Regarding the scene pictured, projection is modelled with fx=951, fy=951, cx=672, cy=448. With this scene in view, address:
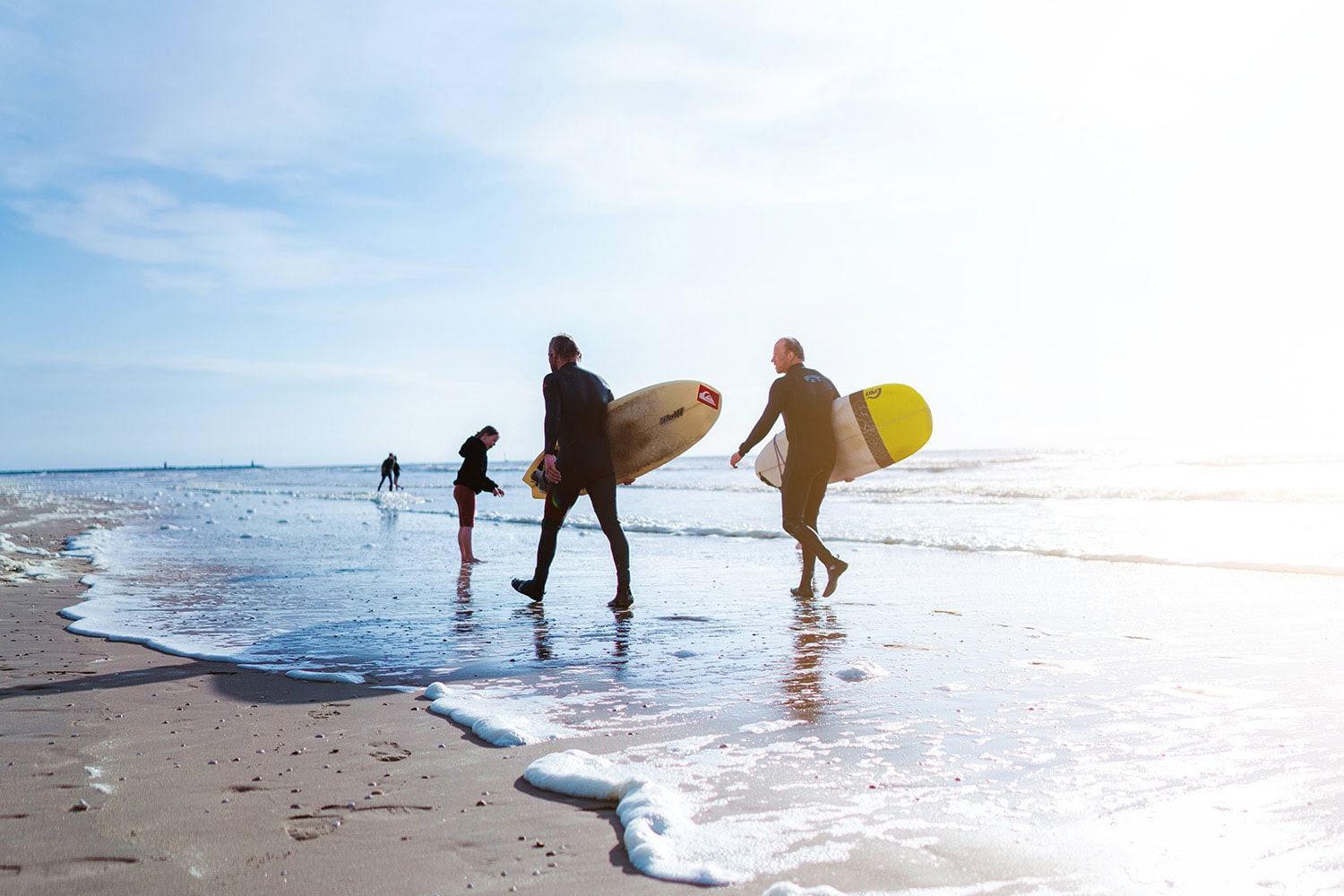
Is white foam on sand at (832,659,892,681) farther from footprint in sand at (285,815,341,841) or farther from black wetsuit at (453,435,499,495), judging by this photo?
black wetsuit at (453,435,499,495)

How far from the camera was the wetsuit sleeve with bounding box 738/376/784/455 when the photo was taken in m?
7.42

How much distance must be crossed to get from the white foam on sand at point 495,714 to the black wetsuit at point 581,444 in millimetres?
2739

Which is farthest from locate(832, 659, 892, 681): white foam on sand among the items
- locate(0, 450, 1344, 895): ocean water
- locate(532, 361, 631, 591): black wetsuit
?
locate(532, 361, 631, 591): black wetsuit

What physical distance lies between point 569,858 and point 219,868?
2.72ft

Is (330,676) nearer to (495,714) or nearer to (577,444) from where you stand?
(495,714)

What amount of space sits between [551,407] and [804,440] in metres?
2.07

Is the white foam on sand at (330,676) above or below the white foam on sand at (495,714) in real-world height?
below

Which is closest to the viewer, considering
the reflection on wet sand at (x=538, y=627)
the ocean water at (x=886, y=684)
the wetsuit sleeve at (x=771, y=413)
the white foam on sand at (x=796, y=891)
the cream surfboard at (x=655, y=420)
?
the white foam on sand at (x=796, y=891)

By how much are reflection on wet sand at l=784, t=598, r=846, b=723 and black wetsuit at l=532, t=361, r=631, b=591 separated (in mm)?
1385

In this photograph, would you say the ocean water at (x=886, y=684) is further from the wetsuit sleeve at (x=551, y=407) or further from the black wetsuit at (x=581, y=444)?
the wetsuit sleeve at (x=551, y=407)

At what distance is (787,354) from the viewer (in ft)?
25.5

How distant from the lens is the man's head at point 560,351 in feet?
23.1

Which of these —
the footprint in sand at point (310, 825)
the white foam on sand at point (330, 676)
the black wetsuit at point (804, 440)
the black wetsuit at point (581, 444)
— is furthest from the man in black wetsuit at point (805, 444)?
the footprint in sand at point (310, 825)

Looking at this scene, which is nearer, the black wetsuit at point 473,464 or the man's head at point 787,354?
the man's head at point 787,354
